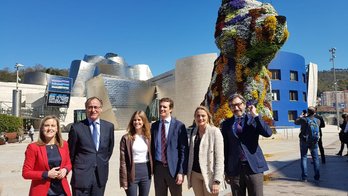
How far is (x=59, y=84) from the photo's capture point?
44.2m

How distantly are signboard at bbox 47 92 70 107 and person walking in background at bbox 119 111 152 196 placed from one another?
4302cm

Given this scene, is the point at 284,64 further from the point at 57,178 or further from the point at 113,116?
the point at 57,178

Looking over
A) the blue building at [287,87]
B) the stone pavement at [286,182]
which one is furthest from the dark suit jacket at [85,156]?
the blue building at [287,87]

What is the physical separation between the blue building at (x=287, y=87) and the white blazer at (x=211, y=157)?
35.1m

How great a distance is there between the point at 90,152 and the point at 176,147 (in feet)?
3.35

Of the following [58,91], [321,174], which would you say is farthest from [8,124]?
[321,174]

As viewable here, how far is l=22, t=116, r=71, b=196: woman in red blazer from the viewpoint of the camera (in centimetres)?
308

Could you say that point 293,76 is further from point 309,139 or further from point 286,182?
point 286,182

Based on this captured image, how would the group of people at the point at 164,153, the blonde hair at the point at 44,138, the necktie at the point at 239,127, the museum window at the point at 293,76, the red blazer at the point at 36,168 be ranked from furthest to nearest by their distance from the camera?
the museum window at the point at 293,76 < the necktie at the point at 239,127 < the group of people at the point at 164,153 < the blonde hair at the point at 44,138 < the red blazer at the point at 36,168

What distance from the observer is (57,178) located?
3.15 m

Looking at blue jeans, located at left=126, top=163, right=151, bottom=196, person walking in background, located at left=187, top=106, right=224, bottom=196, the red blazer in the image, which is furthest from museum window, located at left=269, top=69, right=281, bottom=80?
the red blazer

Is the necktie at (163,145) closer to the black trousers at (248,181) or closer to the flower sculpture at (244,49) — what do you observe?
the black trousers at (248,181)

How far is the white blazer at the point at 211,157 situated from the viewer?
3475 millimetres

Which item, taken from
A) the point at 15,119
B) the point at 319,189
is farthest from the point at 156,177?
the point at 15,119
